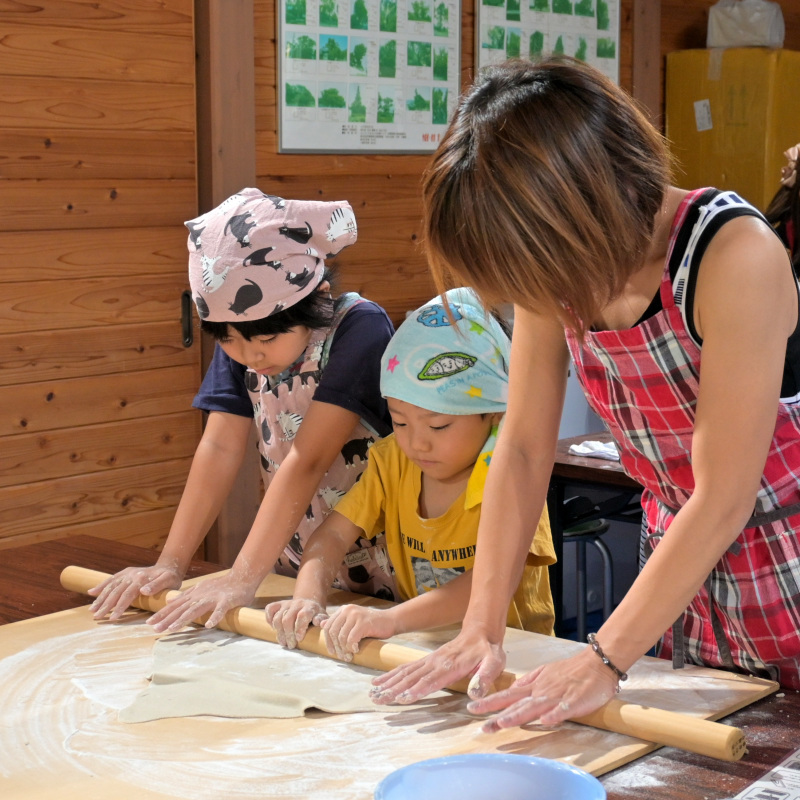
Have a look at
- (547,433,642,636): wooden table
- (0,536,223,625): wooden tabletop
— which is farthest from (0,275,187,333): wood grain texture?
(547,433,642,636): wooden table

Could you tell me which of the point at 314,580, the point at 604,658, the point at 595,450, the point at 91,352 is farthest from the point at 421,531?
the point at 91,352

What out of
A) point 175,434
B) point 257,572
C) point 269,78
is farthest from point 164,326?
point 257,572

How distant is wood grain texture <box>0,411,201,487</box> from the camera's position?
317 cm

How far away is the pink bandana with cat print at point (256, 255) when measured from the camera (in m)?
1.66

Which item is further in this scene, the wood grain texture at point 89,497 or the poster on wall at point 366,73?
the poster on wall at point 366,73

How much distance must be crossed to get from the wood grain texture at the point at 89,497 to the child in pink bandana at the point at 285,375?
149 cm

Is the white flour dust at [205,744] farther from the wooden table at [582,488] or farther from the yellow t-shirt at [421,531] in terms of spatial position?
the wooden table at [582,488]

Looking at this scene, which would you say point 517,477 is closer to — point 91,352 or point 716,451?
point 716,451

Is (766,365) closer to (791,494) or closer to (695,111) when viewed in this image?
(791,494)

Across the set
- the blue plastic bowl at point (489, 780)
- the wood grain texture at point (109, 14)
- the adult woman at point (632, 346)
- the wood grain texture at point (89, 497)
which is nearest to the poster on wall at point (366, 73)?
the wood grain texture at point (109, 14)

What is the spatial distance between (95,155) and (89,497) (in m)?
1.03

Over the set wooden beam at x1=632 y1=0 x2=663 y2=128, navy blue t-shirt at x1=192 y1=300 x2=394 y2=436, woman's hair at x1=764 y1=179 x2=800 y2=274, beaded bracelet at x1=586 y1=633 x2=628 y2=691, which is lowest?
beaded bracelet at x1=586 y1=633 x2=628 y2=691

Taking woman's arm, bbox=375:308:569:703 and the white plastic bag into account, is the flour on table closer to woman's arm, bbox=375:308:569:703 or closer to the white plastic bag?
woman's arm, bbox=375:308:569:703

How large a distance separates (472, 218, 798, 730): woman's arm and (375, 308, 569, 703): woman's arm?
16 centimetres
